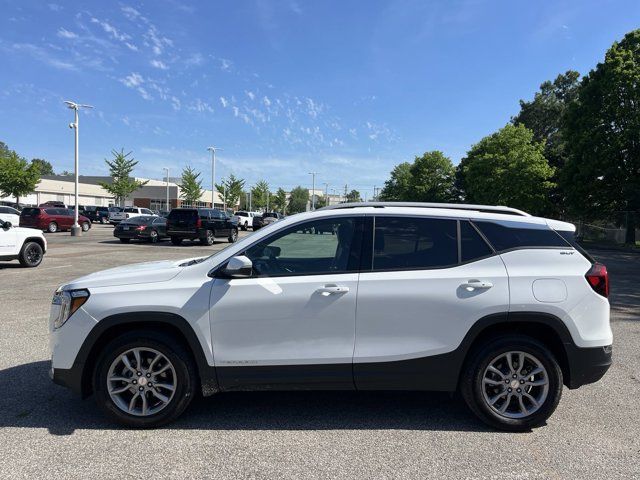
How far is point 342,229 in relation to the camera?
396cm

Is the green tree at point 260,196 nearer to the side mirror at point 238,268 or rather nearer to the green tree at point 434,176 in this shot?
the green tree at point 434,176

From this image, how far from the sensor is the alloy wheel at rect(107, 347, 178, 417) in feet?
12.1

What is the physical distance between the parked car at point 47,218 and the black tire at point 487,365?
33.4 meters

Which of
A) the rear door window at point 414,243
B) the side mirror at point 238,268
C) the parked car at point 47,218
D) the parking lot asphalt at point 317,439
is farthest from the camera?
the parked car at point 47,218

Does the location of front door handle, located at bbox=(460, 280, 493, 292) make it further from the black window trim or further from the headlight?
the headlight

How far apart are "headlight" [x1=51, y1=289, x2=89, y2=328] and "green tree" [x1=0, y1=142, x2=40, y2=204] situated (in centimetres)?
5493

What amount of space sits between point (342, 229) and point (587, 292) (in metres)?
2.01

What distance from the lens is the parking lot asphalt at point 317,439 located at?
3149 mm

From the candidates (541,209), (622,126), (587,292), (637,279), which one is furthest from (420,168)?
(587,292)

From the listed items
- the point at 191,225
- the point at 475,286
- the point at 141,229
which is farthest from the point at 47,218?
the point at 475,286

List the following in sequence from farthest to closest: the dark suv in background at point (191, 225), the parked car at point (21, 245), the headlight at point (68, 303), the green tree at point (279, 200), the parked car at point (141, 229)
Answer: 1. the green tree at point (279, 200)
2. the parked car at point (141, 229)
3. the dark suv in background at point (191, 225)
4. the parked car at point (21, 245)
5. the headlight at point (68, 303)

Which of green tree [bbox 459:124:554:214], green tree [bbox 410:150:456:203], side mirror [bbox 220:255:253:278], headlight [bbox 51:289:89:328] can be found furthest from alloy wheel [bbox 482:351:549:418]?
green tree [bbox 410:150:456:203]

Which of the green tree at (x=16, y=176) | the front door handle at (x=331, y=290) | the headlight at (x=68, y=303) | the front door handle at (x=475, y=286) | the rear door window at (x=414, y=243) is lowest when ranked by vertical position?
the headlight at (x=68, y=303)

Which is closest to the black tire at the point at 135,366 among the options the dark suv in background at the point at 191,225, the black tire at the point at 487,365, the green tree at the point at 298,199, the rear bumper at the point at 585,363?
the black tire at the point at 487,365
